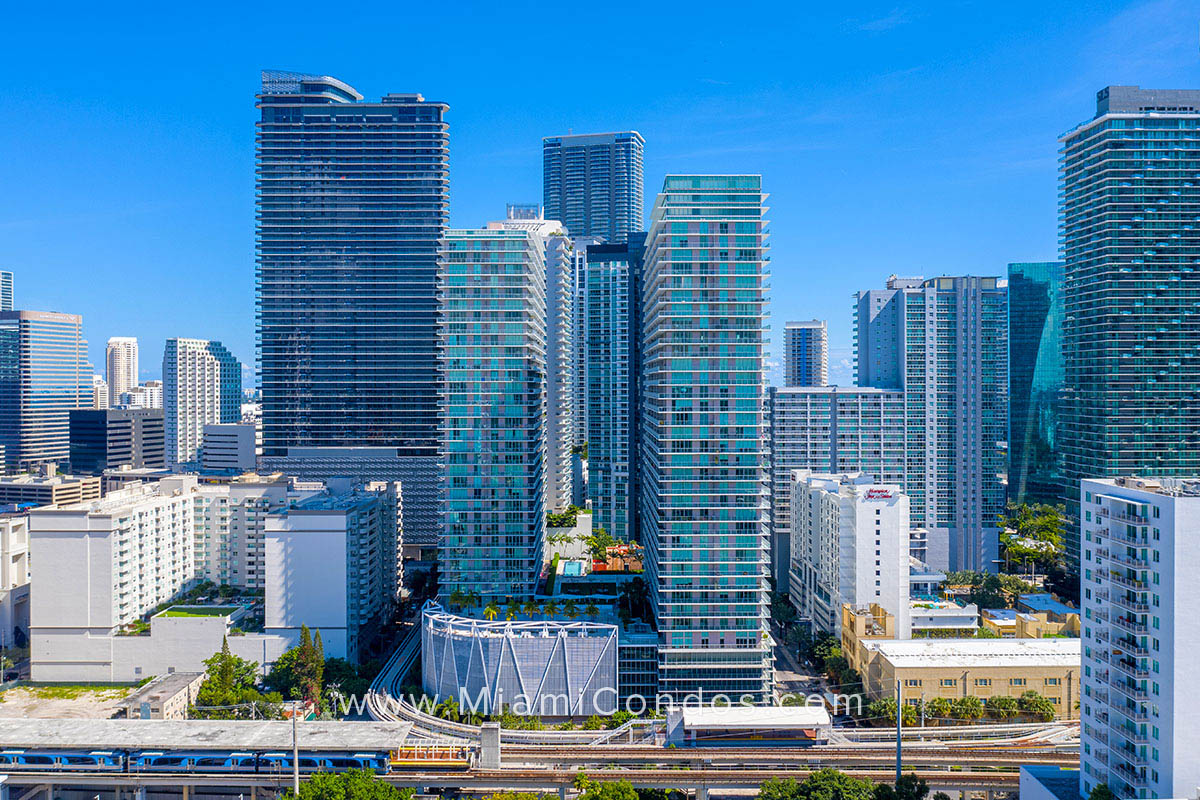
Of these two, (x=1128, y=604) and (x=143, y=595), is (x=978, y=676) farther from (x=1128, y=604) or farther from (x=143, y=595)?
(x=143, y=595)

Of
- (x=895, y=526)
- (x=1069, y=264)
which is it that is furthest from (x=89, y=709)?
(x=1069, y=264)

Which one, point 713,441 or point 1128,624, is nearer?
point 1128,624

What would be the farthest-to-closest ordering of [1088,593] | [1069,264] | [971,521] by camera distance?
[971,521]
[1069,264]
[1088,593]

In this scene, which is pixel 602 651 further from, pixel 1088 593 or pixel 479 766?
pixel 1088 593

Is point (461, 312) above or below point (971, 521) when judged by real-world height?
above

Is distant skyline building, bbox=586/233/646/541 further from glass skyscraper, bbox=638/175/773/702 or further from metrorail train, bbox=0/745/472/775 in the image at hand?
metrorail train, bbox=0/745/472/775

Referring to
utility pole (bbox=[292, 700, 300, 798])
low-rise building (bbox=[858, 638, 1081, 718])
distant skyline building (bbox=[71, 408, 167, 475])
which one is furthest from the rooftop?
distant skyline building (bbox=[71, 408, 167, 475])

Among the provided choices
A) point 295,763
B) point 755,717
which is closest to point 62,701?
point 295,763
